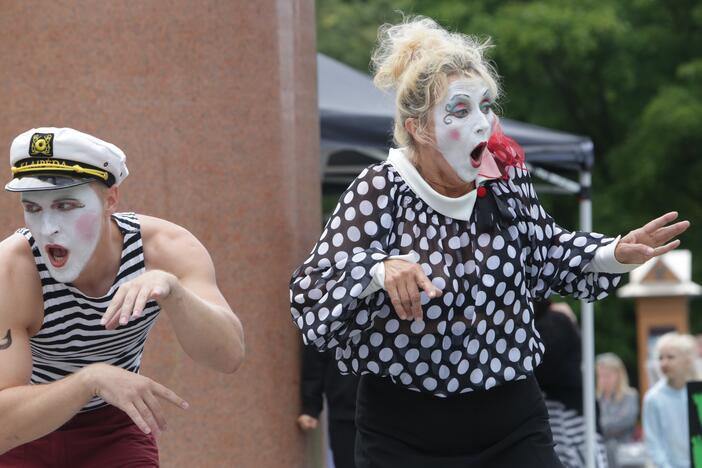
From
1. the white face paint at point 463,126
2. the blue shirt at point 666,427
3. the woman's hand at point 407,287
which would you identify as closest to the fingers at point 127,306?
the woman's hand at point 407,287

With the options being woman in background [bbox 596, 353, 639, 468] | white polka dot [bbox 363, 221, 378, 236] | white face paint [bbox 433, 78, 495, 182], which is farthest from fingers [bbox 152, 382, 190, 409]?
woman in background [bbox 596, 353, 639, 468]

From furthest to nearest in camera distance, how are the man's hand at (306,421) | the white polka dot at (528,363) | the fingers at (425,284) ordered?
the man's hand at (306,421)
the white polka dot at (528,363)
the fingers at (425,284)

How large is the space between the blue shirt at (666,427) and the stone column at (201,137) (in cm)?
375

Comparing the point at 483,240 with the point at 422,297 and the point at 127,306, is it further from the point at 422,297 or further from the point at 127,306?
the point at 127,306

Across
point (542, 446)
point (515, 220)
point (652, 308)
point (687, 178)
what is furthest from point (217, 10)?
point (687, 178)

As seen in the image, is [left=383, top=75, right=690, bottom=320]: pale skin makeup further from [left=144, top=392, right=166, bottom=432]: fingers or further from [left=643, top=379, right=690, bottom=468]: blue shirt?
[left=643, top=379, right=690, bottom=468]: blue shirt

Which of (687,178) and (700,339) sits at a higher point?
(687,178)

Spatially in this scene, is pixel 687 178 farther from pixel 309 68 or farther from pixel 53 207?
pixel 53 207

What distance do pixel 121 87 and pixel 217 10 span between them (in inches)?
20.7

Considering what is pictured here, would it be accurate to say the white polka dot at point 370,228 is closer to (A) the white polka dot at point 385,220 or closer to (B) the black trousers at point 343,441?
(A) the white polka dot at point 385,220

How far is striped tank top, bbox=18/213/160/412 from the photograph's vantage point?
3717 millimetres

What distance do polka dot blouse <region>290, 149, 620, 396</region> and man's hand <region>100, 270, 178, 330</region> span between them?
556mm

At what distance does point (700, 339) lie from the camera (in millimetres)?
15039

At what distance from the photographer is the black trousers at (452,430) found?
3.87m
